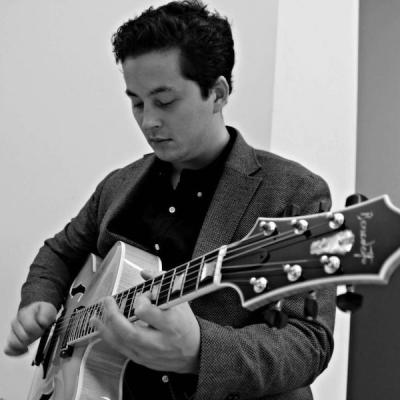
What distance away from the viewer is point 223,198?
128 centimetres

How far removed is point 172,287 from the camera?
100cm

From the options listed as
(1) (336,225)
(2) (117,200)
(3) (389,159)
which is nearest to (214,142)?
(2) (117,200)

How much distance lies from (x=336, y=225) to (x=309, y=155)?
1235mm

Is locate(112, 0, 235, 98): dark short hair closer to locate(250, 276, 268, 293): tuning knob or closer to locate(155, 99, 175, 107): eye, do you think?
locate(155, 99, 175, 107): eye

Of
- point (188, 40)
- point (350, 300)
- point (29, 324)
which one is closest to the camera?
point (350, 300)

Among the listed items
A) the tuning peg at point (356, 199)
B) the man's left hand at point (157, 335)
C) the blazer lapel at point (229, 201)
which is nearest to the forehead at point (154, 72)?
the blazer lapel at point (229, 201)

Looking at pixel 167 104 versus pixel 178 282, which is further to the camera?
pixel 167 104

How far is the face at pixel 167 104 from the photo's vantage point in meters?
1.26

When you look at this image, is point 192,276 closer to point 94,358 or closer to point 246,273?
point 246,273

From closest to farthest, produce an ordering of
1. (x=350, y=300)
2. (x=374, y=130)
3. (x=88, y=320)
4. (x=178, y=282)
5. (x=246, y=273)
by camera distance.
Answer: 1. (x=350, y=300)
2. (x=246, y=273)
3. (x=178, y=282)
4. (x=88, y=320)
5. (x=374, y=130)

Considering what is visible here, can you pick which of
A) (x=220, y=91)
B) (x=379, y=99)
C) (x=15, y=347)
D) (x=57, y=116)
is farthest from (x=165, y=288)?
(x=379, y=99)

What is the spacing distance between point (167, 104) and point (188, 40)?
0.15 meters

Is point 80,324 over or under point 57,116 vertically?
under

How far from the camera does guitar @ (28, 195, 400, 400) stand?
754 mm
